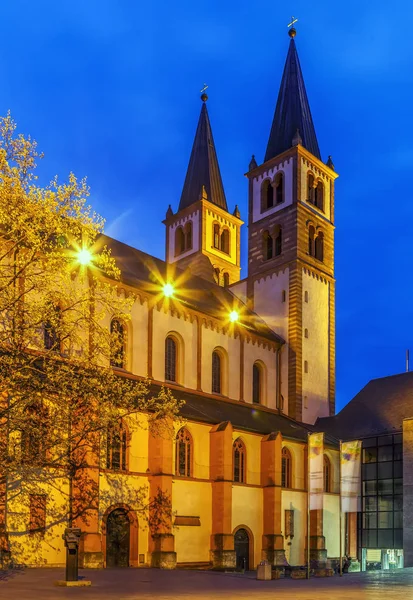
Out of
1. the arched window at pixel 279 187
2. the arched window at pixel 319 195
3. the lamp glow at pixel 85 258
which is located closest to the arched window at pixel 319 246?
the arched window at pixel 319 195

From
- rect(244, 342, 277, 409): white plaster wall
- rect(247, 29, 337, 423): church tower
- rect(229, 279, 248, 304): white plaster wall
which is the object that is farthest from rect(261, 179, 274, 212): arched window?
rect(244, 342, 277, 409): white plaster wall

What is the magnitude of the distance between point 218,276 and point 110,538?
36255 millimetres

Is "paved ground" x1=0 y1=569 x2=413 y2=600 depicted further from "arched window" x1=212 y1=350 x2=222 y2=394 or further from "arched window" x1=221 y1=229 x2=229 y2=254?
"arched window" x1=221 y1=229 x2=229 y2=254

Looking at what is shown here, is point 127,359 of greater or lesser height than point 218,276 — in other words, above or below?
below

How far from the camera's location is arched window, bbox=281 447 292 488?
140ft

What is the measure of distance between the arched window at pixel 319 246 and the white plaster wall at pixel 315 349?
2.22 metres

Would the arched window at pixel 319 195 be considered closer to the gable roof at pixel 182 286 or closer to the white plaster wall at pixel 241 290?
the white plaster wall at pixel 241 290

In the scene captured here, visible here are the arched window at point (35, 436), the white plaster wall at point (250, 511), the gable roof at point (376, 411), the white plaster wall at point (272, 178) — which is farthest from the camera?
the white plaster wall at point (272, 178)

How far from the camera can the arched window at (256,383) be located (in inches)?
1902

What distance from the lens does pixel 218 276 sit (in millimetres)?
66062

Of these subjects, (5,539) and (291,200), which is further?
(291,200)

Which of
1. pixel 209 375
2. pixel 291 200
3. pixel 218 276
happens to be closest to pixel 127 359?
pixel 209 375

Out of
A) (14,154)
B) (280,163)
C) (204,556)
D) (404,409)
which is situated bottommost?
(204,556)

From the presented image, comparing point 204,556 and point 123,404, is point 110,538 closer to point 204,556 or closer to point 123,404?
point 204,556
